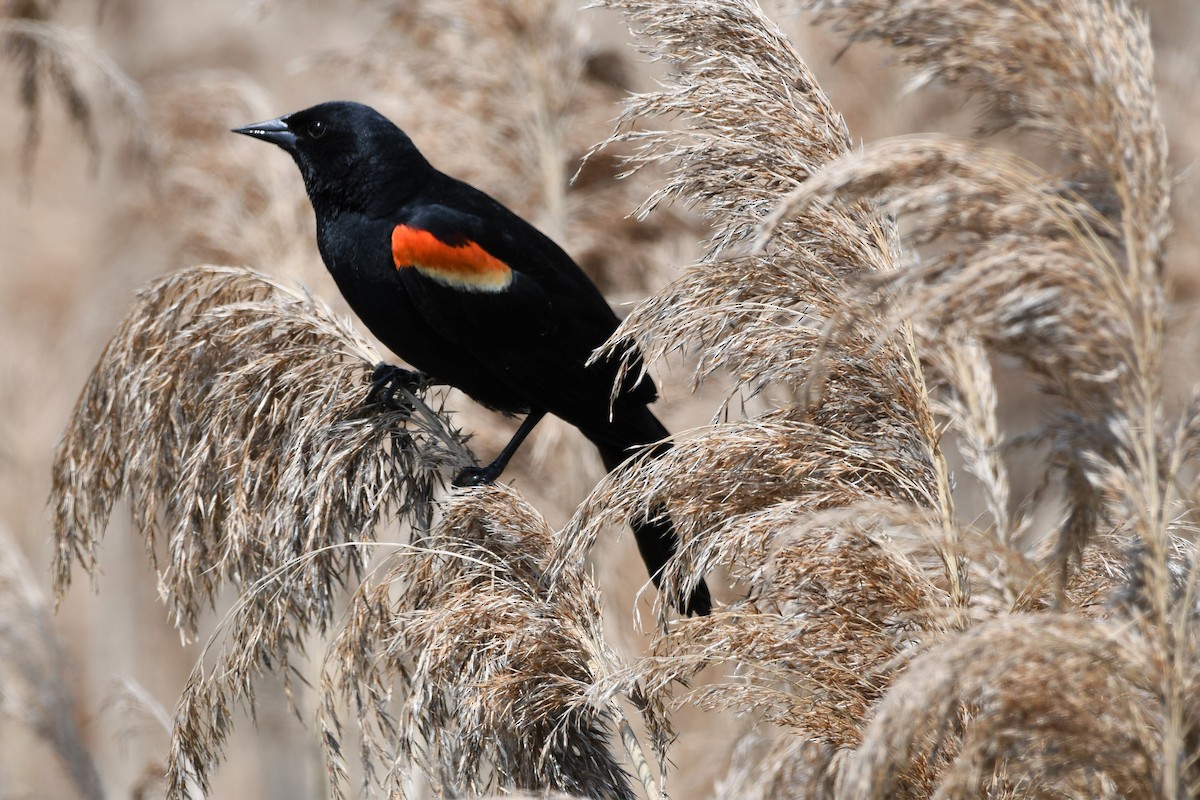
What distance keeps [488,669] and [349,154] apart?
168cm

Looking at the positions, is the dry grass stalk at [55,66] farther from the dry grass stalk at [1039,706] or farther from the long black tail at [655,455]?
the dry grass stalk at [1039,706]

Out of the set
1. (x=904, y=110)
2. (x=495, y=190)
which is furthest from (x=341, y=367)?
(x=904, y=110)

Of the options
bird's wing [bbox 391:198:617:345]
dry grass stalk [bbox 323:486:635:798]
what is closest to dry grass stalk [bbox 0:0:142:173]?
bird's wing [bbox 391:198:617:345]

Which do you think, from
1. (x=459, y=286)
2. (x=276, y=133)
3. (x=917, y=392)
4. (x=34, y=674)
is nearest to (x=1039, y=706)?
(x=917, y=392)

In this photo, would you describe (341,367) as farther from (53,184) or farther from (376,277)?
(53,184)

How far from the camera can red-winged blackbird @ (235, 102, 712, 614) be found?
3.11 metres

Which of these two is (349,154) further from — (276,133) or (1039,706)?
(1039,706)

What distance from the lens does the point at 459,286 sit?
3104 mm

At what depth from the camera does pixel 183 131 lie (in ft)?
19.3

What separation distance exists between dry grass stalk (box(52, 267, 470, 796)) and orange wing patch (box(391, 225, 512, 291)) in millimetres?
411

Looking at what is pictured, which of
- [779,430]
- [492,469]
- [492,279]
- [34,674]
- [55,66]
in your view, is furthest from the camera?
[55,66]

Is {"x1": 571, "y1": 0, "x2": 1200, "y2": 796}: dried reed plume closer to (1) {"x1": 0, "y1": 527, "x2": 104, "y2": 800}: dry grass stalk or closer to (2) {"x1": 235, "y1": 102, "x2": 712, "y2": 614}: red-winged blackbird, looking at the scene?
(2) {"x1": 235, "y1": 102, "x2": 712, "y2": 614}: red-winged blackbird

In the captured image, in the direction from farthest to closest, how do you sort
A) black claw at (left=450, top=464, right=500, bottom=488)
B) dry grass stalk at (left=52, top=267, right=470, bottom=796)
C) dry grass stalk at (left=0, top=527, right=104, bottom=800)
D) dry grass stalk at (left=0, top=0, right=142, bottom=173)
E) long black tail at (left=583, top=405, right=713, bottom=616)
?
dry grass stalk at (left=0, top=0, right=142, bottom=173), dry grass stalk at (left=0, top=527, right=104, bottom=800), black claw at (left=450, top=464, right=500, bottom=488), long black tail at (left=583, top=405, right=713, bottom=616), dry grass stalk at (left=52, top=267, right=470, bottom=796)

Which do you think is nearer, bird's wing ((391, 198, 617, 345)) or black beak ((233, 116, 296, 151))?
bird's wing ((391, 198, 617, 345))
